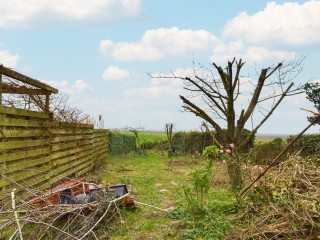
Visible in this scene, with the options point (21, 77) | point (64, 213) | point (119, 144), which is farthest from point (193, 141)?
point (64, 213)

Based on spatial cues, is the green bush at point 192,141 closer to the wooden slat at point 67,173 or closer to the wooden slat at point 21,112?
the wooden slat at point 67,173

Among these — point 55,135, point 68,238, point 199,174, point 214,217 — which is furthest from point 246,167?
point 55,135

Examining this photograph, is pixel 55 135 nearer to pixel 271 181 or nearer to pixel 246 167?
pixel 246 167

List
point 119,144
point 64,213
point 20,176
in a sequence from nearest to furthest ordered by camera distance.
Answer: point 64,213
point 20,176
point 119,144

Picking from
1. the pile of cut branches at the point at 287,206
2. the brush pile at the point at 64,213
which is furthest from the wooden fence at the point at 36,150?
the pile of cut branches at the point at 287,206

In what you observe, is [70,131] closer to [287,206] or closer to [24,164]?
[24,164]

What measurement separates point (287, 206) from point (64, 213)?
271cm

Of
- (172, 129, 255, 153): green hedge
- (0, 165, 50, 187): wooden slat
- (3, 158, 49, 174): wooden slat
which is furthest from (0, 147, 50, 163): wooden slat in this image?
(172, 129, 255, 153): green hedge

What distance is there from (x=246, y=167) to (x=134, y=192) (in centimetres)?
309

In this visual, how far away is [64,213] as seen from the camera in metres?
4.81

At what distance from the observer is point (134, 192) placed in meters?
9.26

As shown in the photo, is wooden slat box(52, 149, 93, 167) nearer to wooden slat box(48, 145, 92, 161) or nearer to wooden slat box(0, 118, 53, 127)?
wooden slat box(48, 145, 92, 161)

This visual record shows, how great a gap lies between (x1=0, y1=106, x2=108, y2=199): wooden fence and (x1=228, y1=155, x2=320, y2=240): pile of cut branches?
2993 mm

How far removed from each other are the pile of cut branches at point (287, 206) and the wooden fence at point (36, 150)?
118 inches
